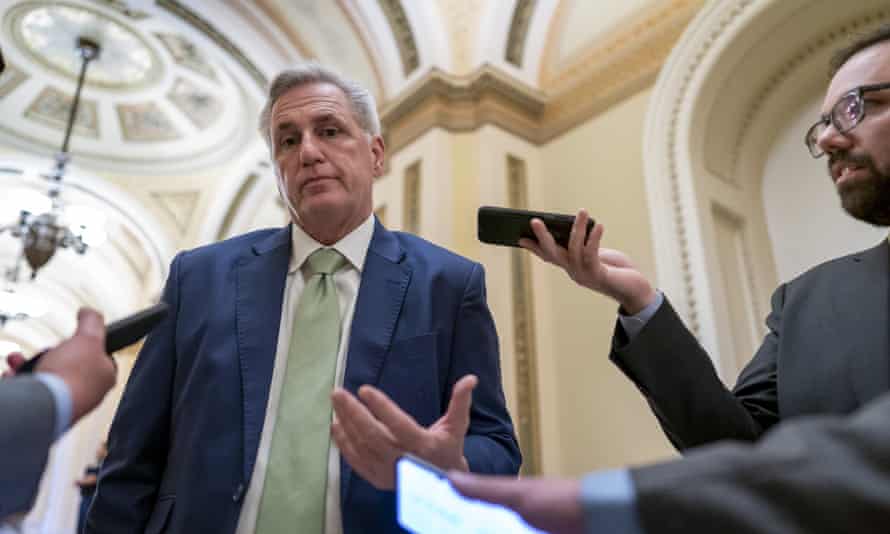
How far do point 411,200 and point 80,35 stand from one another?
4.52 metres

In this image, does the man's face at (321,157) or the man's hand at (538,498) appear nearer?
the man's hand at (538,498)

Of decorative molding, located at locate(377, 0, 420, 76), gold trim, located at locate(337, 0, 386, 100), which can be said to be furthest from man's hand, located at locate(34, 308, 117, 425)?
gold trim, located at locate(337, 0, 386, 100)

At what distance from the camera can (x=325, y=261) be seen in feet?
4.12

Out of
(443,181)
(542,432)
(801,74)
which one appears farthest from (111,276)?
(801,74)

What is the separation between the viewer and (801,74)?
11.0 ft

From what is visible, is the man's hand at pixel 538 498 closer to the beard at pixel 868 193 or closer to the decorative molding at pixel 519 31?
the beard at pixel 868 193

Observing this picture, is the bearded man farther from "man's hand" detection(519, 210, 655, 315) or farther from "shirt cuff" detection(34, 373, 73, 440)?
"shirt cuff" detection(34, 373, 73, 440)

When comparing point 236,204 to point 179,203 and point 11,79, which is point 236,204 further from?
point 11,79

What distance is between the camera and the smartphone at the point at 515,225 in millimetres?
1006

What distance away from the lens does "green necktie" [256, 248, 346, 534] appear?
983 millimetres

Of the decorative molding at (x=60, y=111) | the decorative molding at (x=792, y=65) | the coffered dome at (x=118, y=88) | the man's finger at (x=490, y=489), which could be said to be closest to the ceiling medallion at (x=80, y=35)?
the coffered dome at (x=118, y=88)

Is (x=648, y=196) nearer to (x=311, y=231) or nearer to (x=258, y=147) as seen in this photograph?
(x=311, y=231)

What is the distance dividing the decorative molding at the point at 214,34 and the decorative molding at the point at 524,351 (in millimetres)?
2339

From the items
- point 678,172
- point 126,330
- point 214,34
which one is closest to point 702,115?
point 678,172
